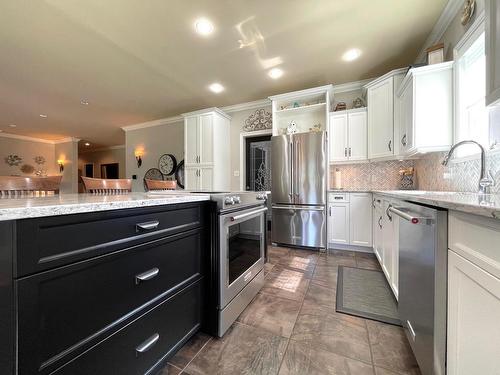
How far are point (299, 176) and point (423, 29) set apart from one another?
2.19 meters

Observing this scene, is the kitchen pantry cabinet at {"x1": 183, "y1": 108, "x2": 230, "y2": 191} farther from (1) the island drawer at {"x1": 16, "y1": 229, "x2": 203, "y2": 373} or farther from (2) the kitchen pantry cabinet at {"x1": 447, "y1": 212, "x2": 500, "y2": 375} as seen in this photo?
(2) the kitchen pantry cabinet at {"x1": 447, "y1": 212, "x2": 500, "y2": 375}

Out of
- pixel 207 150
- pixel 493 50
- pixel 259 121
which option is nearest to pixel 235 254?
pixel 493 50

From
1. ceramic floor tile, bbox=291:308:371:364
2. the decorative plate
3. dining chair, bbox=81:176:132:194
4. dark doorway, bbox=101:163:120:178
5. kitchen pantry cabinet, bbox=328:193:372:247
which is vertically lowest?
ceramic floor tile, bbox=291:308:371:364

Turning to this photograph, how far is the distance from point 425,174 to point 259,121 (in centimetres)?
293

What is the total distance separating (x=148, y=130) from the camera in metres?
5.66

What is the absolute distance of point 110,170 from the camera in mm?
8734

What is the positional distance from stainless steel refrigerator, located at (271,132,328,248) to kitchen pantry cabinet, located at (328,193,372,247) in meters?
0.15

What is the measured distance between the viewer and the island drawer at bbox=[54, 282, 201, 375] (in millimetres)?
768

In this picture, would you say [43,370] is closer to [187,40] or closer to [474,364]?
[474,364]

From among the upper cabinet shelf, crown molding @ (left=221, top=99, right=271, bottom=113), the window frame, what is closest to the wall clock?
crown molding @ (left=221, top=99, right=271, bottom=113)

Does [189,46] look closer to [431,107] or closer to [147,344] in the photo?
[431,107]

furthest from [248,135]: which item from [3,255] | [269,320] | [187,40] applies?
[3,255]

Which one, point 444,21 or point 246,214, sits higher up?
point 444,21

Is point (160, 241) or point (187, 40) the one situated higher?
point (187, 40)
